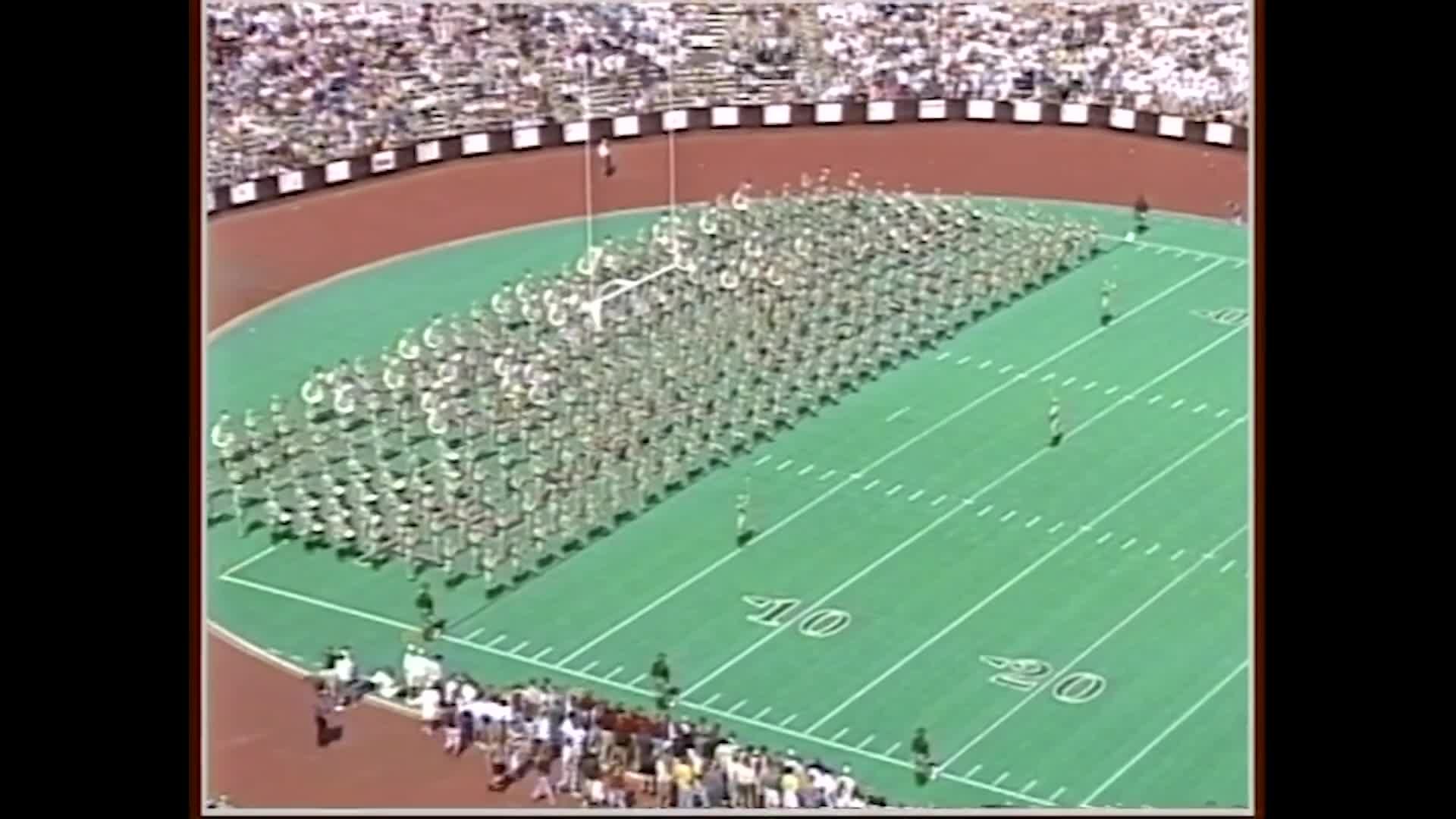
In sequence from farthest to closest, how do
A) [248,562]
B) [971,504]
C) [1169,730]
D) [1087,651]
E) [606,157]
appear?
1. [606,157]
2. [971,504]
3. [248,562]
4. [1087,651]
5. [1169,730]

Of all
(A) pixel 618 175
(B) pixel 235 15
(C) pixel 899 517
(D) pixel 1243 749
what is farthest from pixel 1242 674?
(B) pixel 235 15

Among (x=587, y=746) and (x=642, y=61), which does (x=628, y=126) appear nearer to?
(x=642, y=61)

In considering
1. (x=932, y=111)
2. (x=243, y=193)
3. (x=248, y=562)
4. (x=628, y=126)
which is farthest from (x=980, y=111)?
(x=248, y=562)

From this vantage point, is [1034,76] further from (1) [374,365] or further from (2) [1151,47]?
(1) [374,365]

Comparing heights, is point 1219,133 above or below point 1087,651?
above

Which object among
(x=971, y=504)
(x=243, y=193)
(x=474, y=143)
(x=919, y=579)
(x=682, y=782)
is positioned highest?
(x=474, y=143)

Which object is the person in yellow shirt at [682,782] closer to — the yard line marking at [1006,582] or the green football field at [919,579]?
the green football field at [919,579]

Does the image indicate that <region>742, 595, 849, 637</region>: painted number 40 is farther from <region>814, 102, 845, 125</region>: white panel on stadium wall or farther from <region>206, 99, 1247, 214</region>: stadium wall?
<region>814, 102, 845, 125</region>: white panel on stadium wall
